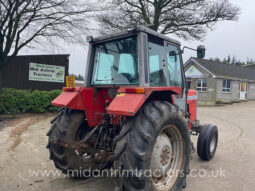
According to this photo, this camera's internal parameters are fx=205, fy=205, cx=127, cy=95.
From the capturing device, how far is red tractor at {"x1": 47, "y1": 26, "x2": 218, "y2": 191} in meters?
2.37

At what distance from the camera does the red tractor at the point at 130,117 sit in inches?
93.1

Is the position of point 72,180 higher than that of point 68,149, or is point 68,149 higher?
point 68,149

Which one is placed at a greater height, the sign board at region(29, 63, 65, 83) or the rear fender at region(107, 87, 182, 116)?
the sign board at region(29, 63, 65, 83)

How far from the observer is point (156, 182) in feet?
9.34

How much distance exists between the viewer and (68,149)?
309cm

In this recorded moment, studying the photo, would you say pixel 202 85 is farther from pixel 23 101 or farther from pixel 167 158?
pixel 167 158

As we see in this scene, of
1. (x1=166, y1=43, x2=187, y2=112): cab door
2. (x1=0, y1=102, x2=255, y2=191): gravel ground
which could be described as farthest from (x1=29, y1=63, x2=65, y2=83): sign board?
(x1=166, y1=43, x2=187, y2=112): cab door

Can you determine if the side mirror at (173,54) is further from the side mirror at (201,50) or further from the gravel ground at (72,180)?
the gravel ground at (72,180)

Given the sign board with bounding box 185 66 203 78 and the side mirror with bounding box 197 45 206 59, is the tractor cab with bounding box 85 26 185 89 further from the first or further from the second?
the sign board with bounding box 185 66 203 78

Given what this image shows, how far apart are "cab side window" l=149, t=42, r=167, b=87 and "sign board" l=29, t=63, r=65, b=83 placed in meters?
9.27

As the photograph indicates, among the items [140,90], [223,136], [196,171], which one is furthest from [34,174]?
[223,136]

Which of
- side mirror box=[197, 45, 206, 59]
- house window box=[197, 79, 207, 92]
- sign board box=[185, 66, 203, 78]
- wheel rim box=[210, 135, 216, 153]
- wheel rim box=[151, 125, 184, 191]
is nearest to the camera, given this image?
wheel rim box=[151, 125, 184, 191]

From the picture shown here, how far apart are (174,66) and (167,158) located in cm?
164

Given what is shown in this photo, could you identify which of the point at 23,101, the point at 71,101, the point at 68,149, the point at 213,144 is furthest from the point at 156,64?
the point at 23,101
